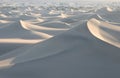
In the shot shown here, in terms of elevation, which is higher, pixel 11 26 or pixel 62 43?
pixel 62 43

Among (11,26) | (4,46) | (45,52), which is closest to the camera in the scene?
(45,52)

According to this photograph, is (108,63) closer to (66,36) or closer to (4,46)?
(66,36)

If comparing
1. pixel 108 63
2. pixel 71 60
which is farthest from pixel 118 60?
pixel 71 60

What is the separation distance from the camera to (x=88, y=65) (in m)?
7.39

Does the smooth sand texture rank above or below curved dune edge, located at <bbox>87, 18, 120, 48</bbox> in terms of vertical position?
above

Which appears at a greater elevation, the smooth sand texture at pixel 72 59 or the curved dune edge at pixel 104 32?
the smooth sand texture at pixel 72 59

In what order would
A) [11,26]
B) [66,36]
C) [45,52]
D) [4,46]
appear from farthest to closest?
[11,26]
[4,46]
[66,36]
[45,52]

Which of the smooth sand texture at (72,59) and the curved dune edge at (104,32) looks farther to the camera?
the curved dune edge at (104,32)

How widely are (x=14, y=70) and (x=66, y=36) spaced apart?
2499 mm

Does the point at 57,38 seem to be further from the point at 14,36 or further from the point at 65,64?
the point at 14,36

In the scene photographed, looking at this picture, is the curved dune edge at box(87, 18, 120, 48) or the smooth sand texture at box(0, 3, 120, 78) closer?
the smooth sand texture at box(0, 3, 120, 78)

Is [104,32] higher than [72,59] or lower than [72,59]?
lower

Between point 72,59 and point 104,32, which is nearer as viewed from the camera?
point 72,59

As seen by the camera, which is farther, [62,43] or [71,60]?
[62,43]
